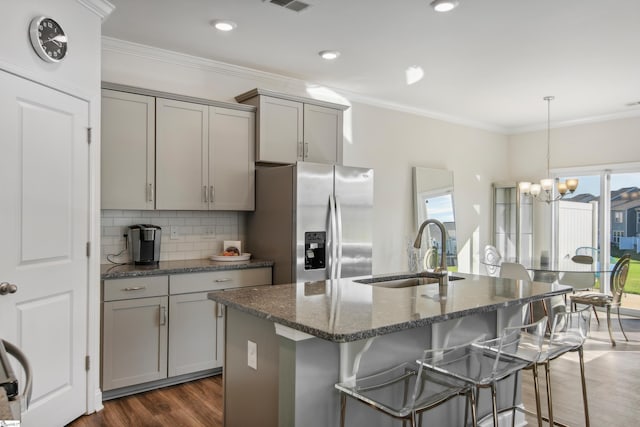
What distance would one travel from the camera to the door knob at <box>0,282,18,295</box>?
7.95 ft

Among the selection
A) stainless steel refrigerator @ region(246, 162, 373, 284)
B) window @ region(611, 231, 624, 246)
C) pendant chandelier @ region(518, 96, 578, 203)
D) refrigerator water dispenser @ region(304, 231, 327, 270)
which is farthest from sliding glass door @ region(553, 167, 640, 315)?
refrigerator water dispenser @ region(304, 231, 327, 270)

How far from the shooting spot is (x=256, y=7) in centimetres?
325

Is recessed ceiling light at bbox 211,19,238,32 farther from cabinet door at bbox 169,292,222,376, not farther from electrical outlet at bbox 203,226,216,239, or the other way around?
cabinet door at bbox 169,292,222,376

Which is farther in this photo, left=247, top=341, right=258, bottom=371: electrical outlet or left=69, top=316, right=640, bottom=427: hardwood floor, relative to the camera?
left=69, top=316, right=640, bottom=427: hardwood floor

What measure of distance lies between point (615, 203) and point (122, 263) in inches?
244

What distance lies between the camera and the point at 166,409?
3.21 m

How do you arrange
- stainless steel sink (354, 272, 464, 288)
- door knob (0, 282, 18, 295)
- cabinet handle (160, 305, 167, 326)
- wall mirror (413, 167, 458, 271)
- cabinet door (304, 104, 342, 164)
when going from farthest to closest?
wall mirror (413, 167, 458, 271), cabinet door (304, 104, 342, 164), cabinet handle (160, 305, 167, 326), stainless steel sink (354, 272, 464, 288), door knob (0, 282, 18, 295)

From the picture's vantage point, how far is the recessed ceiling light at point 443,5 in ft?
10.2

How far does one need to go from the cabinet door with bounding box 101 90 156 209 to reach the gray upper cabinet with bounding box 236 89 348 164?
95 cm

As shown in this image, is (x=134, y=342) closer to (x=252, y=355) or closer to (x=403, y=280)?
(x=252, y=355)

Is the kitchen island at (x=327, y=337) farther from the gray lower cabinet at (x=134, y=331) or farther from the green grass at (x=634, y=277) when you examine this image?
the green grass at (x=634, y=277)

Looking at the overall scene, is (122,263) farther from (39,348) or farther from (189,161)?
(39,348)

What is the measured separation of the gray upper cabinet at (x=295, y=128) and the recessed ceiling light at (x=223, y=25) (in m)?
0.74

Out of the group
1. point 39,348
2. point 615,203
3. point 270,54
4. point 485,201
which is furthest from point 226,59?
point 615,203
